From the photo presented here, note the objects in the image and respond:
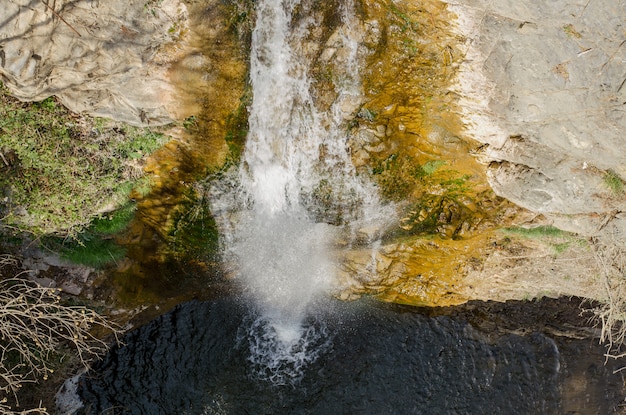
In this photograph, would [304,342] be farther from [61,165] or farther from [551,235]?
[61,165]

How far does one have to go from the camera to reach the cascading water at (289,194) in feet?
16.3

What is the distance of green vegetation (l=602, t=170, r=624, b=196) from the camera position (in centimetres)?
456

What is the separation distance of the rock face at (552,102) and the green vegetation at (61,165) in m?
3.38

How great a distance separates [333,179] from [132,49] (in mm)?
2439

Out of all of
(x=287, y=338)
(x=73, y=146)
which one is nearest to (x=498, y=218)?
(x=287, y=338)

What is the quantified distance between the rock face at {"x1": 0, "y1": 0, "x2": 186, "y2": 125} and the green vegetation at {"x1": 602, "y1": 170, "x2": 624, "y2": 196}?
4.32 m

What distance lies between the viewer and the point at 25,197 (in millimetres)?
4969

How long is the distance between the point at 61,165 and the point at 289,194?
2.42 metres

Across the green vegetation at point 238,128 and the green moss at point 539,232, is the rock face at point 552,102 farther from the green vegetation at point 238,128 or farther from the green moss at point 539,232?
the green vegetation at point 238,128

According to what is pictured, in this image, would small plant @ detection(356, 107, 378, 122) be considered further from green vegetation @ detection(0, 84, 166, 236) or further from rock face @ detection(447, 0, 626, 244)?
green vegetation @ detection(0, 84, 166, 236)

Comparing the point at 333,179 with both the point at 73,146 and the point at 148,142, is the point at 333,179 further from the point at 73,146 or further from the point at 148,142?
the point at 73,146

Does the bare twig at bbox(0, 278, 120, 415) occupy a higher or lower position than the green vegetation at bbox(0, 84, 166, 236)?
lower

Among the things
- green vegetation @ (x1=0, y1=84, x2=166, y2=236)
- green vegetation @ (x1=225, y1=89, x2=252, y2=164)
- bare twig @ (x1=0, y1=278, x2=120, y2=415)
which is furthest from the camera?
green vegetation @ (x1=225, y1=89, x2=252, y2=164)

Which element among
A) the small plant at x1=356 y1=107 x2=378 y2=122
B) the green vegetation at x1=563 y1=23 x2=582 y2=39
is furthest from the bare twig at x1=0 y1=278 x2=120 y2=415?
the green vegetation at x1=563 y1=23 x2=582 y2=39
